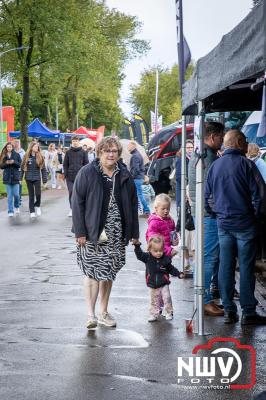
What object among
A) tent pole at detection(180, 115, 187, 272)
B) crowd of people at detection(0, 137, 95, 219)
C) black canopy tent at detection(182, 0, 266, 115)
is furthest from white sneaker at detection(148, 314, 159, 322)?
crowd of people at detection(0, 137, 95, 219)

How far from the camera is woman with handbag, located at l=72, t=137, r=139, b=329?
8.06 metres

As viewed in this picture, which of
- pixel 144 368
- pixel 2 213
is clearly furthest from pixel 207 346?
pixel 2 213

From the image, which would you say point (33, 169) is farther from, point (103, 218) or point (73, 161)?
point (103, 218)

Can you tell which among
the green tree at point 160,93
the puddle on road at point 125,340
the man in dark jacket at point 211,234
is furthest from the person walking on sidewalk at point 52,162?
the green tree at point 160,93

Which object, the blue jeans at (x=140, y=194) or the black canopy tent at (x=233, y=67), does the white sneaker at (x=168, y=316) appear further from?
the blue jeans at (x=140, y=194)

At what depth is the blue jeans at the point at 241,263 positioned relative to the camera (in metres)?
8.22

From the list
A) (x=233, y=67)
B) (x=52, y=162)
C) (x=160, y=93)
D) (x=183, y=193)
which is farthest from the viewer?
(x=160, y=93)

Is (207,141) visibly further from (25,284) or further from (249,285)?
(25,284)

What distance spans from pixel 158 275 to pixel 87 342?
1.31 m

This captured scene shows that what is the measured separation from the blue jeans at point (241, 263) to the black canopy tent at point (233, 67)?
1343 mm

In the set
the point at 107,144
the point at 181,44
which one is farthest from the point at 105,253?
the point at 181,44

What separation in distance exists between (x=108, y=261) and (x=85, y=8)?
43.3 m

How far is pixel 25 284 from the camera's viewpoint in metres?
10.9

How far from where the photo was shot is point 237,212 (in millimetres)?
8156
